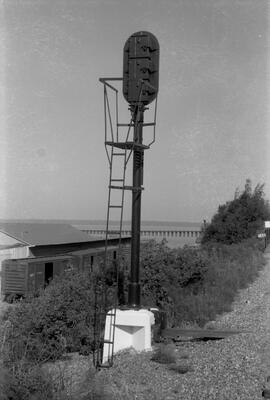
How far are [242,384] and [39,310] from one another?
13.7 feet

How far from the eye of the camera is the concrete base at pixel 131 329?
671 cm

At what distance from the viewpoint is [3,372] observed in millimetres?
5070

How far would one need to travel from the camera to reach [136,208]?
7.11 m

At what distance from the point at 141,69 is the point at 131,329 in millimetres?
3967

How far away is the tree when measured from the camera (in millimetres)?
29562

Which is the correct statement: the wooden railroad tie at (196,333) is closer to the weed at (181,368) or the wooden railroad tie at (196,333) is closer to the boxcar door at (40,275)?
the weed at (181,368)

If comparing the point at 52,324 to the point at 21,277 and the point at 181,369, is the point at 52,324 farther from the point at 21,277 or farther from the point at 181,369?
the point at 21,277

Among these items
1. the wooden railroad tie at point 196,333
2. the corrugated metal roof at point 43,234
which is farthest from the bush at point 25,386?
the corrugated metal roof at point 43,234

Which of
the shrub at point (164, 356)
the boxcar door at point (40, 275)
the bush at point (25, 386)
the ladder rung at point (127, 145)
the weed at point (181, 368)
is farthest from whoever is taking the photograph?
the boxcar door at point (40, 275)

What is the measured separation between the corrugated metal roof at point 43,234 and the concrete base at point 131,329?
65.2ft

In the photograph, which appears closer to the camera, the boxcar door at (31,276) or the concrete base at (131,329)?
the concrete base at (131,329)

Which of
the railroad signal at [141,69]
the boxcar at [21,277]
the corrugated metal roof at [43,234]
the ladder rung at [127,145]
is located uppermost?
the railroad signal at [141,69]

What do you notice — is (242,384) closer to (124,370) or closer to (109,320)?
(124,370)

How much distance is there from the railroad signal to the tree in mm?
22681
